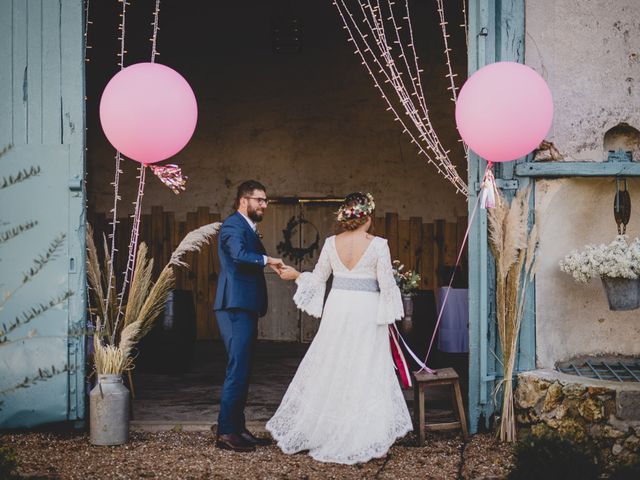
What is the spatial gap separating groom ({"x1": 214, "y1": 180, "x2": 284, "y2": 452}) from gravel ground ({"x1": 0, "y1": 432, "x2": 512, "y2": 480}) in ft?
0.55

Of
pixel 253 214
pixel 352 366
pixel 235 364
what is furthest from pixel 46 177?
pixel 352 366

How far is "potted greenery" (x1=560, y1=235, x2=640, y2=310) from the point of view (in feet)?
17.0

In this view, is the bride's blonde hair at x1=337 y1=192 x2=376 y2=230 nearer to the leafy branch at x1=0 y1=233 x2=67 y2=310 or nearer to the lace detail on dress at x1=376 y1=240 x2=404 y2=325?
the lace detail on dress at x1=376 y1=240 x2=404 y2=325

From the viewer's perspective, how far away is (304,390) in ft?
17.3

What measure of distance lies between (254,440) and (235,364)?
1.88ft

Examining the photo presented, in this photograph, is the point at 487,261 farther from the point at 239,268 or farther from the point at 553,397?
the point at 239,268

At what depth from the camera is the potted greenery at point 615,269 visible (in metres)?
5.19

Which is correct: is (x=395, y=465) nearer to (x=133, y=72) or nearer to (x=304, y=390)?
(x=304, y=390)

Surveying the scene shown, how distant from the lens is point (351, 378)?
16.9 feet

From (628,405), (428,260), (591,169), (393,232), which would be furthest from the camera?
(393,232)

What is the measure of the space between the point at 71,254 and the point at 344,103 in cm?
572

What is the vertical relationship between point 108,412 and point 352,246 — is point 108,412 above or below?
below

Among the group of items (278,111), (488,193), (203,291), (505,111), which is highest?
(278,111)

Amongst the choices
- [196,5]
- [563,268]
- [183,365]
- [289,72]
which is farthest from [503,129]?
[196,5]
